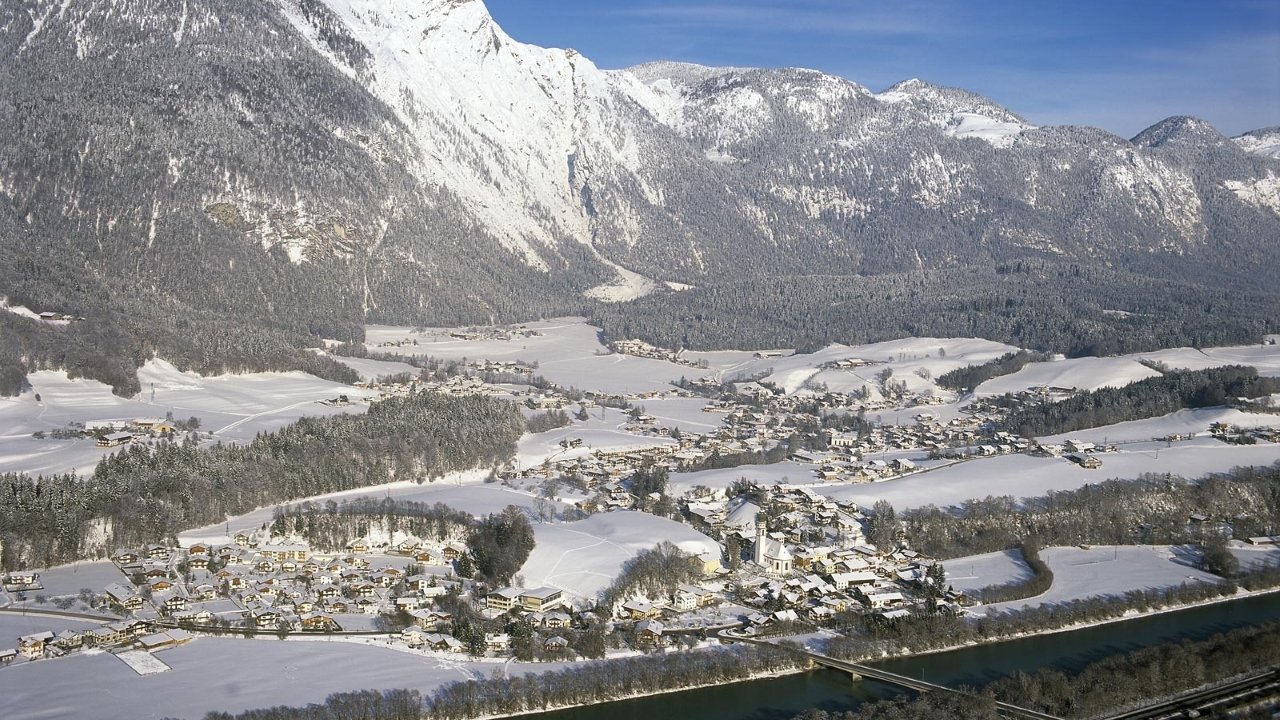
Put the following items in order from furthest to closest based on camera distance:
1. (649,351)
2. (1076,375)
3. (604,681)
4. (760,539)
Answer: (649,351) < (1076,375) < (760,539) < (604,681)

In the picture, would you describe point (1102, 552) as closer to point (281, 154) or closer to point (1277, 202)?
point (281, 154)

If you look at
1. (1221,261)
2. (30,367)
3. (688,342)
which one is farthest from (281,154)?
(1221,261)

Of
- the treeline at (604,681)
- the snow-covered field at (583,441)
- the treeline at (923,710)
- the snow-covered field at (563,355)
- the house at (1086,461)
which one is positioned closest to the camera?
the treeline at (923,710)

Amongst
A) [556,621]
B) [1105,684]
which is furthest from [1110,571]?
[556,621]

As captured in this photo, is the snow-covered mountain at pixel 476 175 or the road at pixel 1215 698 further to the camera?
the snow-covered mountain at pixel 476 175

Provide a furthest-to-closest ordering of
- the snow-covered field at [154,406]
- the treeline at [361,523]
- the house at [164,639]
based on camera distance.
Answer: the snow-covered field at [154,406], the treeline at [361,523], the house at [164,639]

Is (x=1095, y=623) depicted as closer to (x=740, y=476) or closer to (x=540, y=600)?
(x=540, y=600)

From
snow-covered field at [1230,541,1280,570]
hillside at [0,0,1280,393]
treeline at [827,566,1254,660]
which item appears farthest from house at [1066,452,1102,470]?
hillside at [0,0,1280,393]

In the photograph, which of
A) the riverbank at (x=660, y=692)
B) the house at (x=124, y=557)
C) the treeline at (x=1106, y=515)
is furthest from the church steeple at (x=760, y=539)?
the house at (x=124, y=557)

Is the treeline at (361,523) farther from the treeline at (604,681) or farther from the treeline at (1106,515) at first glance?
the treeline at (1106,515)
